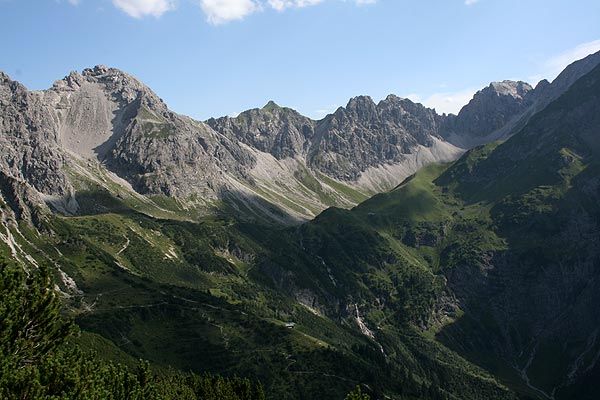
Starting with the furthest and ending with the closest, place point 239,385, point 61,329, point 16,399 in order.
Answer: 1. point 239,385
2. point 61,329
3. point 16,399

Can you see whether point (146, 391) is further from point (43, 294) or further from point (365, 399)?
point (365, 399)

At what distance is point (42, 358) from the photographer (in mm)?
45125

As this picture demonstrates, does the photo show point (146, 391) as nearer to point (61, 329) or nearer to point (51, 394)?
point (61, 329)

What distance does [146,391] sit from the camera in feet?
180

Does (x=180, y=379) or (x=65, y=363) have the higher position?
(x=65, y=363)

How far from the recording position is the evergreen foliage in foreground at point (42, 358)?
3931 centimetres

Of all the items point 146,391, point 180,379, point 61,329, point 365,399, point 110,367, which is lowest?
point 180,379

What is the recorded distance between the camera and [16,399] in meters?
38.4

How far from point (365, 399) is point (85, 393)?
90.2 feet

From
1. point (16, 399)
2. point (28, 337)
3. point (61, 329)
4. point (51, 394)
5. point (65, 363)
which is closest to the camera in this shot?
point (16, 399)

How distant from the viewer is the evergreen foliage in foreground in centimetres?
3931

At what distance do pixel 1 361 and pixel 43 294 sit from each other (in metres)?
11.8

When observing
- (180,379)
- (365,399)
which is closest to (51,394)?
(365,399)

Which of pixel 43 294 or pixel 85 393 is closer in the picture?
pixel 85 393
